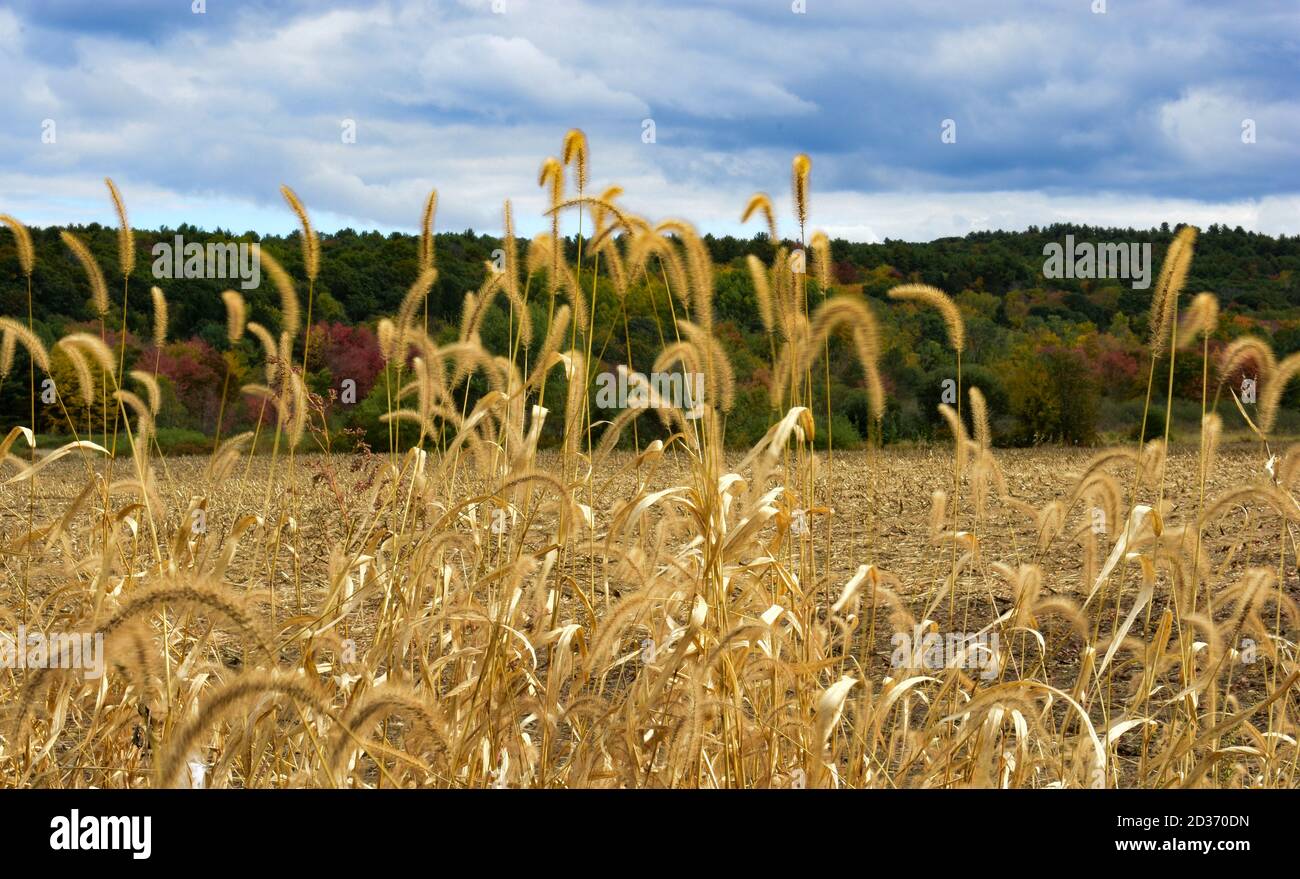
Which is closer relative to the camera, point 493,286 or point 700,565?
point 700,565

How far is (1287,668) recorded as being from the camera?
3.56m

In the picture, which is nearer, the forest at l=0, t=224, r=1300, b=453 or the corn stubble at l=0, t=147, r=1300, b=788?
the corn stubble at l=0, t=147, r=1300, b=788

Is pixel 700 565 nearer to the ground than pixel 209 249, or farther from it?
nearer to the ground


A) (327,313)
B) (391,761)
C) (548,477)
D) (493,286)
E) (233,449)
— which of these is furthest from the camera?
(327,313)

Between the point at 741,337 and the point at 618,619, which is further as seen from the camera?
the point at 741,337

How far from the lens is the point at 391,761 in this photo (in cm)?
268

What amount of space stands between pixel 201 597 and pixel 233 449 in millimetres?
1851

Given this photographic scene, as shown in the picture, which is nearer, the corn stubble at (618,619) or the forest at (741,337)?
the corn stubble at (618,619)
